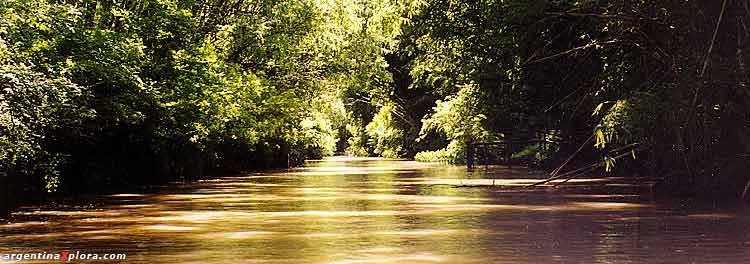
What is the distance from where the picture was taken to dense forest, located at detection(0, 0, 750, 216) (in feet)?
71.3

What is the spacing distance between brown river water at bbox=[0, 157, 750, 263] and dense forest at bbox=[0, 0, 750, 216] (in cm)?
140

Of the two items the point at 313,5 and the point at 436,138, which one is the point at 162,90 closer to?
the point at 313,5

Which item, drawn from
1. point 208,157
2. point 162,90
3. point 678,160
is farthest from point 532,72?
point 208,157

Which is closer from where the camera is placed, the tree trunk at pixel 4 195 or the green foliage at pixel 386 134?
the tree trunk at pixel 4 195

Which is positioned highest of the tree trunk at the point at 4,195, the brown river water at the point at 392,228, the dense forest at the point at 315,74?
the dense forest at the point at 315,74

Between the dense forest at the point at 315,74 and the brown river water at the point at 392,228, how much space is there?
1.40 m

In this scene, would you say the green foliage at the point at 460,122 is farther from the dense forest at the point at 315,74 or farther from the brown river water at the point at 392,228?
the brown river water at the point at 392,228

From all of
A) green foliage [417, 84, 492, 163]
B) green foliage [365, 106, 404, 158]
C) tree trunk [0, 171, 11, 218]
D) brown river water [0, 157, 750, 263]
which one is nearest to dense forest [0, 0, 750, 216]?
tree trunk [0, 171, 11, 218]

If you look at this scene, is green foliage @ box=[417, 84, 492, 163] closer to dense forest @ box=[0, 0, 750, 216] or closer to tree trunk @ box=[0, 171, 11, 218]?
dense forest @ box=[0, 0, 750, 216]

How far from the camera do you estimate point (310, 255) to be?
13906mm

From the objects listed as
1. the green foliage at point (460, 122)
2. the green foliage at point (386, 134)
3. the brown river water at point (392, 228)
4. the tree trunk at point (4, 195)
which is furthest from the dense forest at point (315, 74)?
the green foliage at point (386, 134)

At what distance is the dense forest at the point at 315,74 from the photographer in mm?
21719

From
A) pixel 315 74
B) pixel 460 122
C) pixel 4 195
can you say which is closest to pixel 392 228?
pixel 4 195

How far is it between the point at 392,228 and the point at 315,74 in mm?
34094
